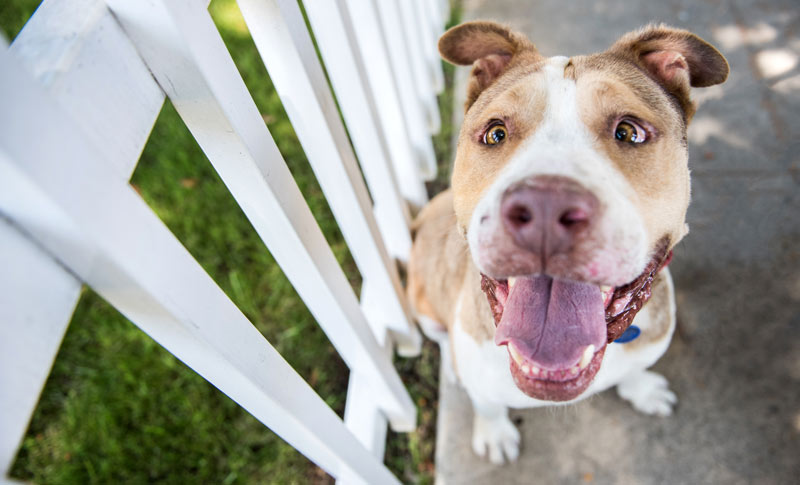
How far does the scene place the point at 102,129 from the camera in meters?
1.07

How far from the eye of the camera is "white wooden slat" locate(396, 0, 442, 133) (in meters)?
3.54

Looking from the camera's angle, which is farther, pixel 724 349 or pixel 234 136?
pixel 724 349

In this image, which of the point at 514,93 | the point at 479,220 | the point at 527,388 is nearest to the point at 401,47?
the point at 514,93

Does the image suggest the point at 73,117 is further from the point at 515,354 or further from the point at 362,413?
the point at 362,413

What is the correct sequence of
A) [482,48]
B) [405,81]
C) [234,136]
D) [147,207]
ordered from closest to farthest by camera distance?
[147,207] < [234,136] < [482,48] < [405,81]

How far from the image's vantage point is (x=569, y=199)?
1.51 meters

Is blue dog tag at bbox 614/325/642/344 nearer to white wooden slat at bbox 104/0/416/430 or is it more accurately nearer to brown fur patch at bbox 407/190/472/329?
brown fur patch at bbox 407/190/472/329

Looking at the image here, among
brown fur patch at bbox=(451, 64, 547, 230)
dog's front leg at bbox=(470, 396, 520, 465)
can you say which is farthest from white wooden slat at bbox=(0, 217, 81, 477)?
dog's front leg at bbox=(470, 396, 520, 465)

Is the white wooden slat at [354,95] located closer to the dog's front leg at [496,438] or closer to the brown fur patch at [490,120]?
the brown fur patch at [490,120]

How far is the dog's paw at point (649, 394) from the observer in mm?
2996

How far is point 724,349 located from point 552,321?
1827mm

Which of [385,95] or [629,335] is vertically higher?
[385,95]

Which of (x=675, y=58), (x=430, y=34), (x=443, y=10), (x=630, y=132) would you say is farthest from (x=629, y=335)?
(x=443, y=10)

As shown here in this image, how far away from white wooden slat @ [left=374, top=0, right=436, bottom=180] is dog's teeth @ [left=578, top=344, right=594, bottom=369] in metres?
1.91
